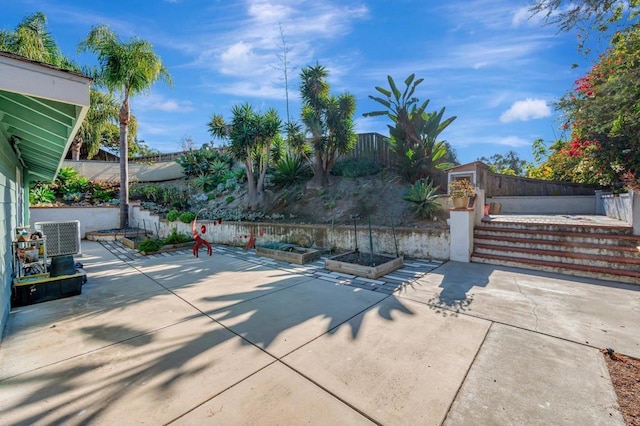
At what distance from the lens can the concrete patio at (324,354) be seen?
76.2 inches

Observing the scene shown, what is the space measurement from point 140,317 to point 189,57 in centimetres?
912

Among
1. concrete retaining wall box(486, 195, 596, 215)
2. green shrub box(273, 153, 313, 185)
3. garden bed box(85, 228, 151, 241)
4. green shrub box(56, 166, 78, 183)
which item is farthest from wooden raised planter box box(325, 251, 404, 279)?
green shrub box(56, 166, 78, 183)

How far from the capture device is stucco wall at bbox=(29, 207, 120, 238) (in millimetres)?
11609

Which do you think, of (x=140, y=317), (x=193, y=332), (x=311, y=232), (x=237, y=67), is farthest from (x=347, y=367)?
(x=237, y=67)

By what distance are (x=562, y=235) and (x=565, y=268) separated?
0.94m

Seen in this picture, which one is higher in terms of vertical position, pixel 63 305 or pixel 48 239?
pixel 48 239

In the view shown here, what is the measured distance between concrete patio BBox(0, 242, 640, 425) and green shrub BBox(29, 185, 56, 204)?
12.1 m

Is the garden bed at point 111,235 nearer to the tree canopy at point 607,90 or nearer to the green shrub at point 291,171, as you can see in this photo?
the green shrub at point 291,171

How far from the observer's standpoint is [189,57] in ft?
30.0

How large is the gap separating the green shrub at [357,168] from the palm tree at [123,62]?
32.6ft

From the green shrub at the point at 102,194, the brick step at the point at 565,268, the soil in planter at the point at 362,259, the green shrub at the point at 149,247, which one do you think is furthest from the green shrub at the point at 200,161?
the brick step at the point at 565,268

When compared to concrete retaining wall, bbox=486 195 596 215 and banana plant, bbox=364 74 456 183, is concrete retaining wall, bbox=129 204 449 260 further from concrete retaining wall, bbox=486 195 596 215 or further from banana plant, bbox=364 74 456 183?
concrete retaining wall, bbox=486 195 596 215

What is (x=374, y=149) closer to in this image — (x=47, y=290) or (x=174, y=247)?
(x=174, y=247)

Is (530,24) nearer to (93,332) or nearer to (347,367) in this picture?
(347,367)
